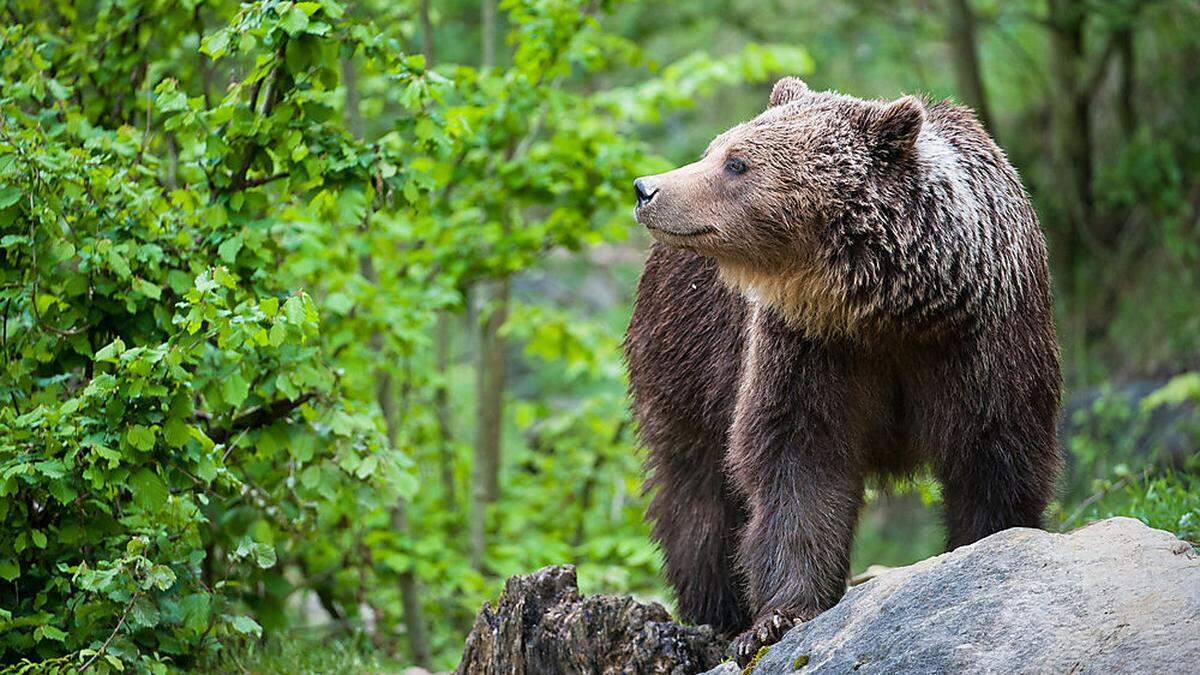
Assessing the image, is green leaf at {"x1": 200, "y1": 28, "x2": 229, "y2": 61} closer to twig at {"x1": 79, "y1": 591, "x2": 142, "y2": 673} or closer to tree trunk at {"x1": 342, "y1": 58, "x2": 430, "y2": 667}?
twig at {"x1": 79, "y1": 591, "x2": 142, "y2": 673}

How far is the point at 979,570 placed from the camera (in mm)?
4062

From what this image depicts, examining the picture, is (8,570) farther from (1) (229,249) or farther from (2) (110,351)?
(1) (229,249)

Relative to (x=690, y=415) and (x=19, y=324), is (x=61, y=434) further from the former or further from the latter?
(x=690, y=415)

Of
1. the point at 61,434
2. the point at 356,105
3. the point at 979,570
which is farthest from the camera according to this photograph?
the point at 356,105

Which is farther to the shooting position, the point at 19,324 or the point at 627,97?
the point at 627,97

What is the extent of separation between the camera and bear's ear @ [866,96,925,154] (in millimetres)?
4707

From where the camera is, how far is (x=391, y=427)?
32.2ft

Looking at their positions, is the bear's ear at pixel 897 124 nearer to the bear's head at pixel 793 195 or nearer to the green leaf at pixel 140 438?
the bear's head at pixel 793 195

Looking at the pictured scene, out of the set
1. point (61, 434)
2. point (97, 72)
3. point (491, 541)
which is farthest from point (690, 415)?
point (491, 541)

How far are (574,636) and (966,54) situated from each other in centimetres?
859

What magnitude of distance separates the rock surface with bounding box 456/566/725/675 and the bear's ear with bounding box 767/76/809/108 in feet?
6.53

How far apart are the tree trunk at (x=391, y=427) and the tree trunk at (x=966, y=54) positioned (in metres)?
5.63

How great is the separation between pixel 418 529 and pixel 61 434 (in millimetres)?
6214

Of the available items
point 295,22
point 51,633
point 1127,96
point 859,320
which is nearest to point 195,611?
point 51,633
